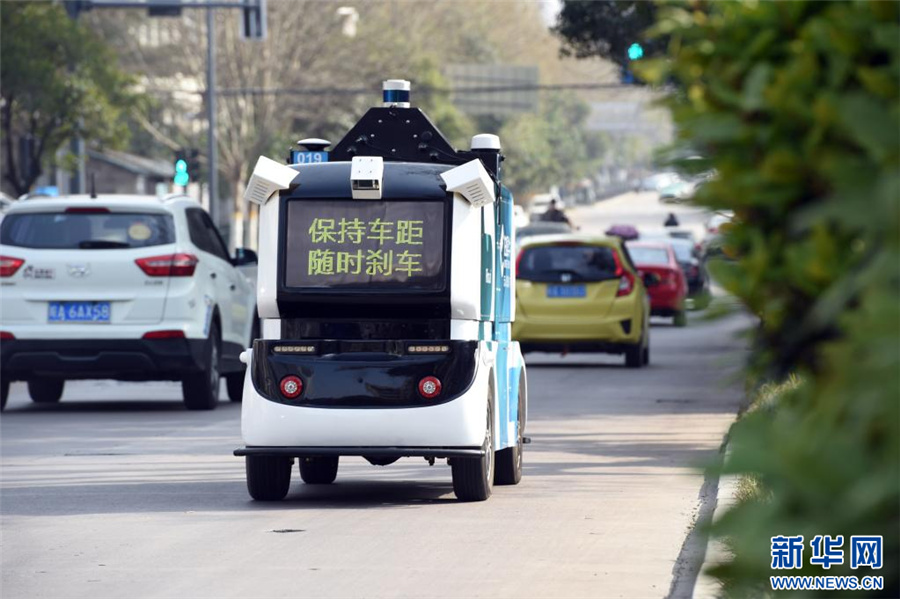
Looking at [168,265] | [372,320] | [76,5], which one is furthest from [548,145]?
[372,320]

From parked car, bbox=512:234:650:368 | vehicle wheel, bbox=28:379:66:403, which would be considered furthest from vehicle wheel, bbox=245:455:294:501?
parked car, bbox=512:234:650:368

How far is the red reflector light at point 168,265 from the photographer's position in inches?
663

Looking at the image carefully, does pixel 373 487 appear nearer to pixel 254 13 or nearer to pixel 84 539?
pixel 84 539

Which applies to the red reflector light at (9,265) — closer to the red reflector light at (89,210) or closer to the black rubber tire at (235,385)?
the red reflector light at (89,210)

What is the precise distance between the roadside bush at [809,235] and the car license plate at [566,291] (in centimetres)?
1960

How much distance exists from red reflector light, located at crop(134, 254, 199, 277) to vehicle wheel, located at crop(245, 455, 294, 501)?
234 inches

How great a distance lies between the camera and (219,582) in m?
8.31

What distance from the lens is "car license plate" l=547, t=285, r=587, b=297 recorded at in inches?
929

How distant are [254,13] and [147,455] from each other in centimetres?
2107

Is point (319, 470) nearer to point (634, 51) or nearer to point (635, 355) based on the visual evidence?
point (635, 355)

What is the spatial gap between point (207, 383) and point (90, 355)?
1.17 meters

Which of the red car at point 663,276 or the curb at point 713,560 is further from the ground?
the curb at point 713,560

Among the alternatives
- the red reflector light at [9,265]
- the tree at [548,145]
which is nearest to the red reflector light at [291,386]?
the red reflector light at [9,265]

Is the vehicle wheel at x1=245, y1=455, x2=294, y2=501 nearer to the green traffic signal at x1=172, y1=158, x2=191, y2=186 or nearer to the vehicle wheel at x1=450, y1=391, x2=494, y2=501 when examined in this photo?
the vehicle wheel at x1=450, y1=391, x2=494, y2=501
